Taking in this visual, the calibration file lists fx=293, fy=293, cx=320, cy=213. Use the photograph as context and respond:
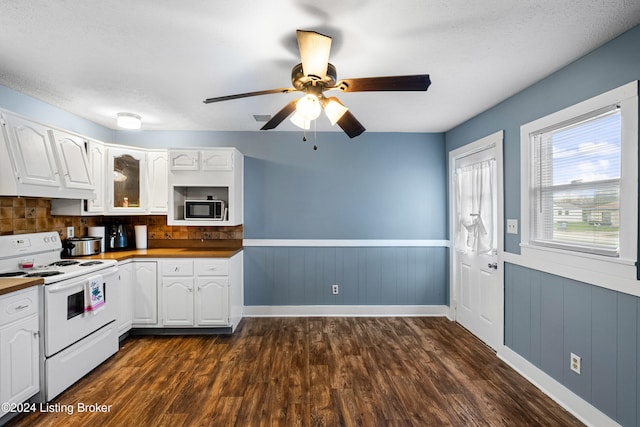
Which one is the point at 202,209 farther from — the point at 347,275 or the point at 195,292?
the point at 347,275

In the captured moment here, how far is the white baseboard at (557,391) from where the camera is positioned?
1.91 metres

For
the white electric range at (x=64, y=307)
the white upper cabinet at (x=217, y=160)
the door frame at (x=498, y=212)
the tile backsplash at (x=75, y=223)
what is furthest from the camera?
the white upper cabinet at (x=217, y=160)

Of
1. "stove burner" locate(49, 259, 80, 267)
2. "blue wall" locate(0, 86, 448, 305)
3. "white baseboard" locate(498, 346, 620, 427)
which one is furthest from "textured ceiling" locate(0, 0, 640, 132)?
"white baseboard" locate(498, 346, 620, 427)

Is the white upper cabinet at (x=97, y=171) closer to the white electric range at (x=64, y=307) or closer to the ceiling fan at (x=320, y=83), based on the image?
the white electric range at (x=64, y=307)

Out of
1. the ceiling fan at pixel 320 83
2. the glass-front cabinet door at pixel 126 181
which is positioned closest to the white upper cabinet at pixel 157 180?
the glass-front cabinet door at pixel 126 181

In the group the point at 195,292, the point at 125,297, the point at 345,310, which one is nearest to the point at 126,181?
the point at 125,297

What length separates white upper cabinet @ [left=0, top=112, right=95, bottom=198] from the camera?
2.27 m

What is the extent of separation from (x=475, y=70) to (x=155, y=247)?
160 inches

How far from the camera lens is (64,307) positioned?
231 cm

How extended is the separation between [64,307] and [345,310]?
2.93 m

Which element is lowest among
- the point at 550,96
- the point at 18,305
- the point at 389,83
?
the point at 18,305

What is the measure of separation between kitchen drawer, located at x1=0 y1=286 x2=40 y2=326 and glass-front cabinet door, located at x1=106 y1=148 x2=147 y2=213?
5.00 feet

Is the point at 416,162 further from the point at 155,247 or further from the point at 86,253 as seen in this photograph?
the point at 86,253

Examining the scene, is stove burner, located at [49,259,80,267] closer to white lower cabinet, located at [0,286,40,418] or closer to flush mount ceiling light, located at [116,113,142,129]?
white lower cabinet, located at [0,286,40,418]
